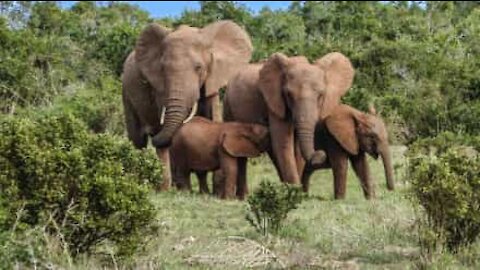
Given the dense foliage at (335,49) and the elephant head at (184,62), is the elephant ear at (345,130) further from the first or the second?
the dense foliage at (335,49)

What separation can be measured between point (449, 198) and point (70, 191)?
2.72m

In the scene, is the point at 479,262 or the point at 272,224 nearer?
the point at 479,262

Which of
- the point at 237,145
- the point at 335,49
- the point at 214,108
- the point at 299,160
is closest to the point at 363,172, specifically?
the point at 299,160

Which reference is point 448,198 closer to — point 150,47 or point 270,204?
point 270,204

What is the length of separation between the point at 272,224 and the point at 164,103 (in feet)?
14.7

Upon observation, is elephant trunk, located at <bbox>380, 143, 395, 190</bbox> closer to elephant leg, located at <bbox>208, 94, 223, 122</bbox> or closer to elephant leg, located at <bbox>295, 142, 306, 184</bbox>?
elephant leg, located at <bbox>295, 142, 306, 184</bbox>

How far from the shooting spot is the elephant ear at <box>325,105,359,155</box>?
11.6m

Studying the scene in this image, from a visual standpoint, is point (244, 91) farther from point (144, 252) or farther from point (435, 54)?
point (435, 54)

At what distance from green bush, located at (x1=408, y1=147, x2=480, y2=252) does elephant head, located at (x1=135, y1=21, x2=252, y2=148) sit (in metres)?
5.22

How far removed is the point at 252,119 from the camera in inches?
508

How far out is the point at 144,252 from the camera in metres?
6.77

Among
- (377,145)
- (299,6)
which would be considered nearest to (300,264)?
(377,145)

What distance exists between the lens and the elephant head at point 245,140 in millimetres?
11727

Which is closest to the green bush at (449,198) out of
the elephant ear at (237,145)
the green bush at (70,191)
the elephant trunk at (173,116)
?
the green bush at (70,191)
